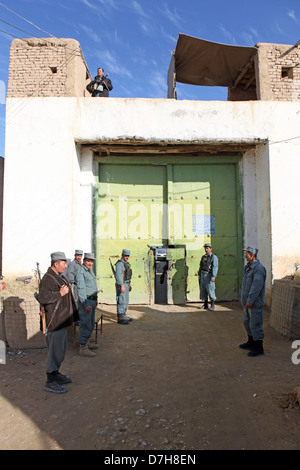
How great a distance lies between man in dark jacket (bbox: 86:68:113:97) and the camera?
27.0ft

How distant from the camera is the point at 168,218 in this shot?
8.38 m

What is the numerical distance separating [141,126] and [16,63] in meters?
3.41

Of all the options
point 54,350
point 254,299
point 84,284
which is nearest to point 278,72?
point 254,299

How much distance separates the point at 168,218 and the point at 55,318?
17.0ft

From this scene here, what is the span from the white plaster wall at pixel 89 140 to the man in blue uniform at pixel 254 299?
282cm

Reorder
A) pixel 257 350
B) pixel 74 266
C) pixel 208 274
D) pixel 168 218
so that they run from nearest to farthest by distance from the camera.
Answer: pixel 257 350 → pixel 74 266 → pixel 208 274 → pixel 168 218

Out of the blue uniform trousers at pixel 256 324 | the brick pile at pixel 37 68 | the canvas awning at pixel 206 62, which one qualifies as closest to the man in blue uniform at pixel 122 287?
the blue uniform trousers at pixel 256 324

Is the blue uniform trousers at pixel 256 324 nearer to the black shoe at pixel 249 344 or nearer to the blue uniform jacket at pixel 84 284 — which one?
the black shoe at pixel 249 344

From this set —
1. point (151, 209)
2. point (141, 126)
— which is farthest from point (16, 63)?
point (151, 209)

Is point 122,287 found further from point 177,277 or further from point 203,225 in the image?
point 203,225

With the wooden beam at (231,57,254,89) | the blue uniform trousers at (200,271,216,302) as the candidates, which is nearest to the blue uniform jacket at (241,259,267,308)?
the blue uniform trousers at (200,271,216,302)

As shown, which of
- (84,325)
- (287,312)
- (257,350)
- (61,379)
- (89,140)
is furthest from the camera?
(89,140)

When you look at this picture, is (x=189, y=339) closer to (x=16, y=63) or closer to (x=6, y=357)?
(x=6, y=357)

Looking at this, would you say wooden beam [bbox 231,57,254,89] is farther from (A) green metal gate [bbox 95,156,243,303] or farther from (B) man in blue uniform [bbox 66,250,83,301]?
(B) man in blue uniform [bbox 66,250,83,301]
